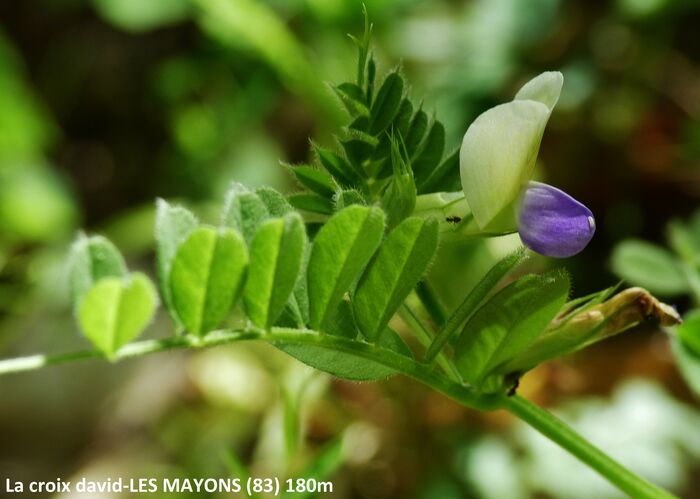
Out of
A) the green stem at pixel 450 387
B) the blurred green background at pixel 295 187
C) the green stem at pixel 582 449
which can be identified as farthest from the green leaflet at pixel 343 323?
the blurred green background at pixel 295 187

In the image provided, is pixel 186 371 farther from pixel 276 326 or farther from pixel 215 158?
pixel 276 326

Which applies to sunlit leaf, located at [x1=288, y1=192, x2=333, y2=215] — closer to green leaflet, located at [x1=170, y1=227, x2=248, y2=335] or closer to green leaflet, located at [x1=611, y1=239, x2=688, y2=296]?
green leaflet, located at [x1=170, y1=227, x2=248, y2=335]

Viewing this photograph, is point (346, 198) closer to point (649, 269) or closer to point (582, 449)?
point (582, 449)

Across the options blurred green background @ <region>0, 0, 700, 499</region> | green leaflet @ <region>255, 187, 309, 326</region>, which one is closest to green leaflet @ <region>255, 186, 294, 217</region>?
green leaflet @ <region>255, 187, 309, 326</region>

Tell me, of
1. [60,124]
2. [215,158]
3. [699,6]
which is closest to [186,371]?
[215,158]

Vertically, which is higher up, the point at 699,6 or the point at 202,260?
the point at 699,6

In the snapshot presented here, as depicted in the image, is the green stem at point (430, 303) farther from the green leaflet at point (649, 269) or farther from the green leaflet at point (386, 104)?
the green leaflet at point (649, 269)

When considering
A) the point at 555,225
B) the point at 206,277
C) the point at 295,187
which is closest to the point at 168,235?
the point at 206,277
